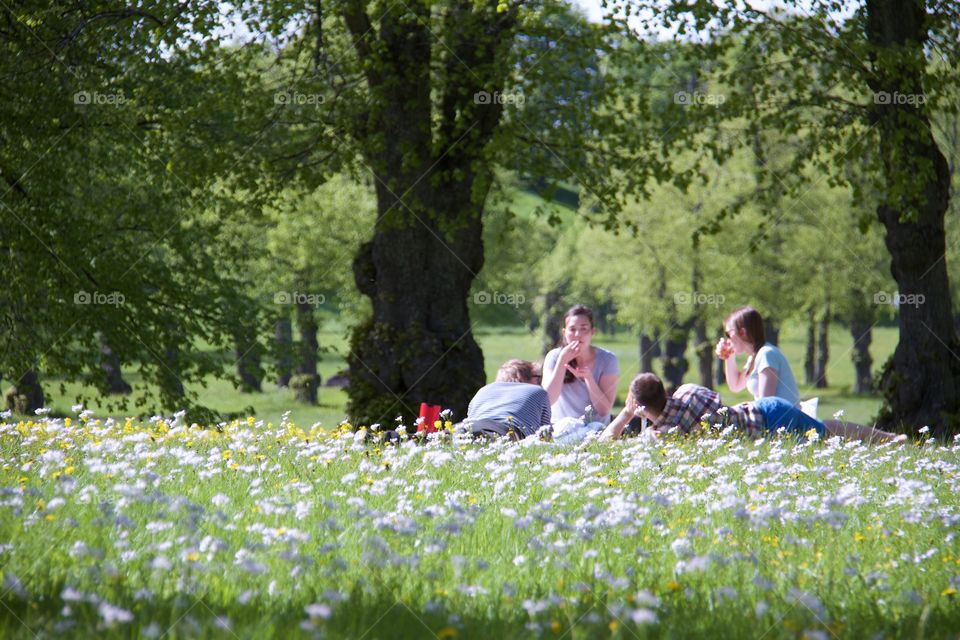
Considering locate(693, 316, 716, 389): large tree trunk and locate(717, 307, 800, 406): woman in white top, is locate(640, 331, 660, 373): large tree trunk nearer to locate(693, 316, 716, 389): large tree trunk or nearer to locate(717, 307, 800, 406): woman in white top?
locate(693, 316, 716, 389): large tree trunk

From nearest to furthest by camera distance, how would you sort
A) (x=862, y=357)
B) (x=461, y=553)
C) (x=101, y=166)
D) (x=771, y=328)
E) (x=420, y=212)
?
(x=461, y=553) → (x=420, y=212) → (x=101, y=166) → (x=862, y=357) → (x=771, y=328)

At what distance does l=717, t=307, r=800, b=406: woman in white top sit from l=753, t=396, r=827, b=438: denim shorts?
374 mm

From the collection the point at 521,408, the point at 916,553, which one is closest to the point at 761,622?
the point at 916,553

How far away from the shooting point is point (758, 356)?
1032cm

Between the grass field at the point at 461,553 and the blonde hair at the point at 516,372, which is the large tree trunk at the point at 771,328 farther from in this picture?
the grass field at the point at 461,553

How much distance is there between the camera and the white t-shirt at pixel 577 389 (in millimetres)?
10742

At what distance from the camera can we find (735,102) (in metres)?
13.3

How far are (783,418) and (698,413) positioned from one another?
848 millimetres

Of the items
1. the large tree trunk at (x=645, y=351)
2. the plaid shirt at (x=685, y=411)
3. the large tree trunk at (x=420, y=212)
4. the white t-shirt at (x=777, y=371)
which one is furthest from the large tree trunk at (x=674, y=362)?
the plaid shirt at (x=685, y=411)

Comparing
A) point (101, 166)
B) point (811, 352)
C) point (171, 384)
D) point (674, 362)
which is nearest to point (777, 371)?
point (171, 384)

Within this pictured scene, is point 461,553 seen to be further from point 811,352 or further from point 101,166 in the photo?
point 811,352

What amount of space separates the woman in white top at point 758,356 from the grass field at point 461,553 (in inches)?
117

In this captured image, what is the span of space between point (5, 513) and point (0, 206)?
9.71m

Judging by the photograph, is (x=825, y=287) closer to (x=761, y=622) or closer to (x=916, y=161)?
(x=916, y=161)
